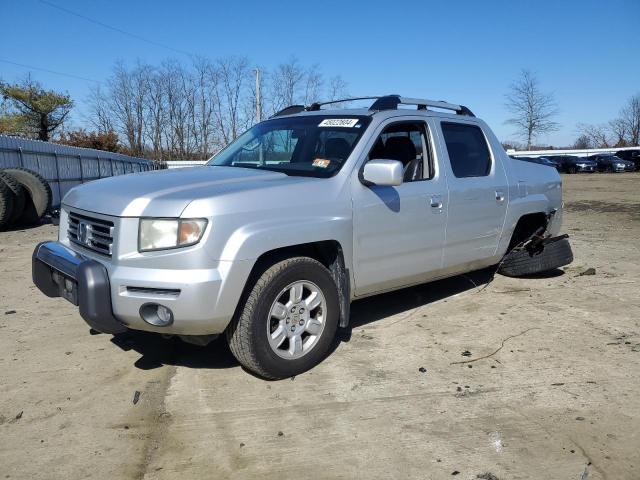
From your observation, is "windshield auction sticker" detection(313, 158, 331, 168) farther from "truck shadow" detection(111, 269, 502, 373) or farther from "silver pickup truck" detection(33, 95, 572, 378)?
"truck shadow" detection(111, 269, 502, 373)

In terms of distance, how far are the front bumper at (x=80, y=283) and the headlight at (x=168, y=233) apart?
318mm

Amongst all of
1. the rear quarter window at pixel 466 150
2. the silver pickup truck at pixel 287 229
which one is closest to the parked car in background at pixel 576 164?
the silver pickup truck at pixel 287 229

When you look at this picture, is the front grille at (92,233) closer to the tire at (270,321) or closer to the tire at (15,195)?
the tire at (270,321)

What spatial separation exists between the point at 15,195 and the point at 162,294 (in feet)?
32.1

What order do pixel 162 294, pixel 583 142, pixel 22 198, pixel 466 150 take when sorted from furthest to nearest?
pixel 583 142 < pixel 22 198 < pixel 466 150 < pixel 162 294

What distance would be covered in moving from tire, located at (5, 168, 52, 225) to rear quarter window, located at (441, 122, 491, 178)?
10.2m

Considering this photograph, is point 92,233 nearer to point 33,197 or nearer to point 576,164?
point 33,197

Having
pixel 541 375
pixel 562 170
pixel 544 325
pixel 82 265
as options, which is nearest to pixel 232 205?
pixel 82 265

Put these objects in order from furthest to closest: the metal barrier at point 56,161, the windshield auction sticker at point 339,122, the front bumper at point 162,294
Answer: the metal barrier at point 56,161 < the windshield auction sticker at point 339,122 < the front bumper at point 162,294

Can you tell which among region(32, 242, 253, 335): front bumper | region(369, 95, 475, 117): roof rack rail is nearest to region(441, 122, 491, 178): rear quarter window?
region(369, 95, 475, 117): roof rack rail

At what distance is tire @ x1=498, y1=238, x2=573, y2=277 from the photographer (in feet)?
19.9

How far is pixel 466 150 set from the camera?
5113mm

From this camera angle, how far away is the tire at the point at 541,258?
6070 millimetres

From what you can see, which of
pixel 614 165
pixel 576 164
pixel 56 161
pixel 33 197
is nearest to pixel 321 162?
pixel 33 197
